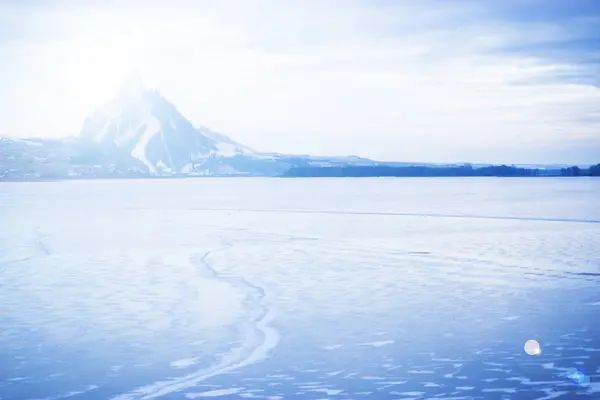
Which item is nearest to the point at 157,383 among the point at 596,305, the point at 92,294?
the point at 92,294

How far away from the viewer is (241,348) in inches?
514

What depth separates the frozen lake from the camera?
10875 millimetres

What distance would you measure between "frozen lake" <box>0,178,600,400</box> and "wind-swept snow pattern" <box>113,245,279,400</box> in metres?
0.05

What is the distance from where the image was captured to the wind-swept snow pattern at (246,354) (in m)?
10.5

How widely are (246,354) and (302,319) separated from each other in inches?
125

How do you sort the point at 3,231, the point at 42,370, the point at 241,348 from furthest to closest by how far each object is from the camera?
the point at 3,231, the point at 241,348, the point at 42,370

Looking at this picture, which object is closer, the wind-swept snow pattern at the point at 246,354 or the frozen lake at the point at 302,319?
the wind-swept snow pattern at the point at 246,354

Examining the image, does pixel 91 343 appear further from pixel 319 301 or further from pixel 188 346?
pixel 319 301

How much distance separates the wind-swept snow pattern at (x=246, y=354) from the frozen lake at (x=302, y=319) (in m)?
0.05

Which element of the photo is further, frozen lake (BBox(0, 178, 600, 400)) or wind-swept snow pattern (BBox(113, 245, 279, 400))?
frozen lake (BBox(0, 178, 600, 400))

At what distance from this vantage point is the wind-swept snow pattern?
34.4 feet

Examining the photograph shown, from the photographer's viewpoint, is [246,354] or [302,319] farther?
[302,319]

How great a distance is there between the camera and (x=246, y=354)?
12602 mm

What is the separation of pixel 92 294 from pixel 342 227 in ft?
79.2
